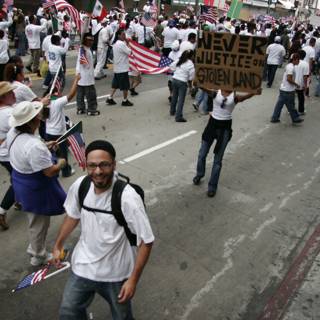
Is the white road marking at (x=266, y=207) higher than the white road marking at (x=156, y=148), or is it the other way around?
the white road marking at (x=156, y=148)

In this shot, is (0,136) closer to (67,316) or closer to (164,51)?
(67,316)

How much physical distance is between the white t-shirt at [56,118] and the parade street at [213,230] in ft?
2.83

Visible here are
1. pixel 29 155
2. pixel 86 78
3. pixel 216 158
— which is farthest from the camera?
pixel 86 78

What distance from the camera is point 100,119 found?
9.48 m

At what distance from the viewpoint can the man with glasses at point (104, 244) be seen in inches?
104

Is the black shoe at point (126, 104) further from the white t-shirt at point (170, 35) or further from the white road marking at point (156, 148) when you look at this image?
the white t-shirt at point (170, 35)

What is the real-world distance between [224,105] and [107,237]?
3.61 meters

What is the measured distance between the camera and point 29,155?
3619mm

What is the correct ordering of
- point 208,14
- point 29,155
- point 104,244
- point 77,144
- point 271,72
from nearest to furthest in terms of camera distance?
point 104,244, point 29,155, point 77,144, point 271,72, point 208,14

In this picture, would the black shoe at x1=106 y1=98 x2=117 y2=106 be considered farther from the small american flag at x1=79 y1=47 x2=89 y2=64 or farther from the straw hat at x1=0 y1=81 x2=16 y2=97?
the straw hat at x1=0 y1=81 x2=16 y2=97

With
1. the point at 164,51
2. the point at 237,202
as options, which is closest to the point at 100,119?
the point at 237,202

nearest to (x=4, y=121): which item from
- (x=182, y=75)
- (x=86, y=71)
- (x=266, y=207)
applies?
(x=266, y=207)

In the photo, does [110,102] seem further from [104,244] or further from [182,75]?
[104,244]

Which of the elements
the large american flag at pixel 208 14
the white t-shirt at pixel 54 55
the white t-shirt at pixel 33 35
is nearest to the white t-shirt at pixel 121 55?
the white t-shirt at pixel 54 55
